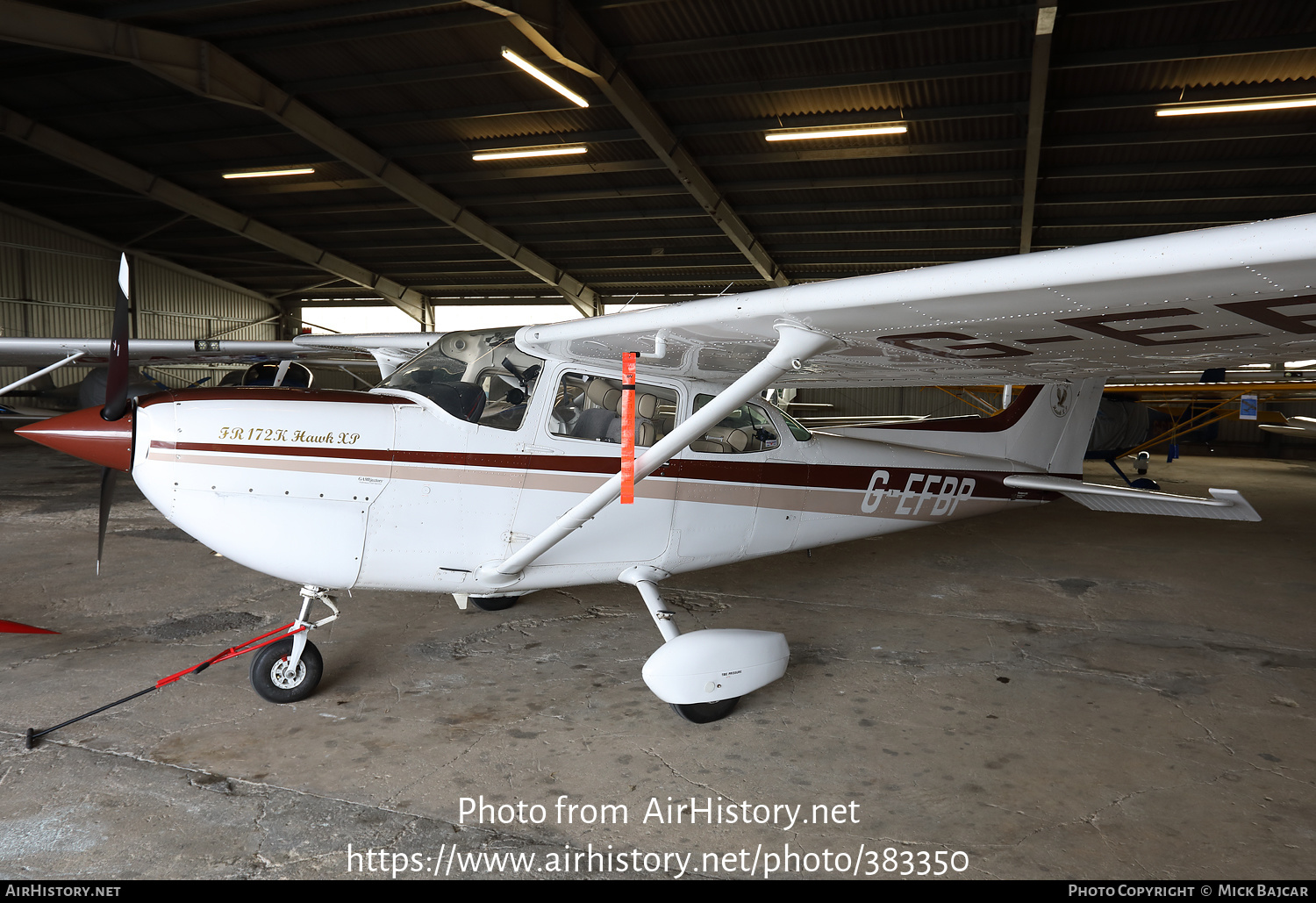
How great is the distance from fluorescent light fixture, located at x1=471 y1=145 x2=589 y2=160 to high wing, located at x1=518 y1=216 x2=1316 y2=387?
1265 cm

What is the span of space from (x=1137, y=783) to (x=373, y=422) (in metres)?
3.84

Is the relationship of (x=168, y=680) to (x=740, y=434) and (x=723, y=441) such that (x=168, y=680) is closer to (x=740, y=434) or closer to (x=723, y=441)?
(x=723, y=441)

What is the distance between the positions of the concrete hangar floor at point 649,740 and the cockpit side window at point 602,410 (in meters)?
1.38

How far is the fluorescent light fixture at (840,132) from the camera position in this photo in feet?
43.9

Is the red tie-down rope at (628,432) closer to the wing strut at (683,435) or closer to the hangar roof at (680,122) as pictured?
the wing strut at (683,435)

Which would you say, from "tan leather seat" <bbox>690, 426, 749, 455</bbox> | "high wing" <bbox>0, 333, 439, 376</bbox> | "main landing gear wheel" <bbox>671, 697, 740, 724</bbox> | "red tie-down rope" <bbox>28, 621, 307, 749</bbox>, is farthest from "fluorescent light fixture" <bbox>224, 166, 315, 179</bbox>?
"main landing gear wheel" <bbox>671, 697, 740, 724</bbox>

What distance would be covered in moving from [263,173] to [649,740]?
65.0ft

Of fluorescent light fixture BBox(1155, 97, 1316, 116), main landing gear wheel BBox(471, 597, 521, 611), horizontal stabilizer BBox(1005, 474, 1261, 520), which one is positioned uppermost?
fluorescent light fixture BBox(1155, 97, 1316, 116)

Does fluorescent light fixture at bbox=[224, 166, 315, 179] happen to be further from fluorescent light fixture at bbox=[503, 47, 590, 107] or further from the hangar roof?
fluorescent light fixture at bbox=[503, 47, 590, 107]

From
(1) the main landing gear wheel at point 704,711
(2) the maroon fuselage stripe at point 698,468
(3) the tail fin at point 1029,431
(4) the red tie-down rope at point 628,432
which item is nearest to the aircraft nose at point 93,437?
(2) the maroon fuselage stripe at point 698,468

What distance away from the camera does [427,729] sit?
11.2 feet

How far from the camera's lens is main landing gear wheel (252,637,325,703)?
12.1 feet
